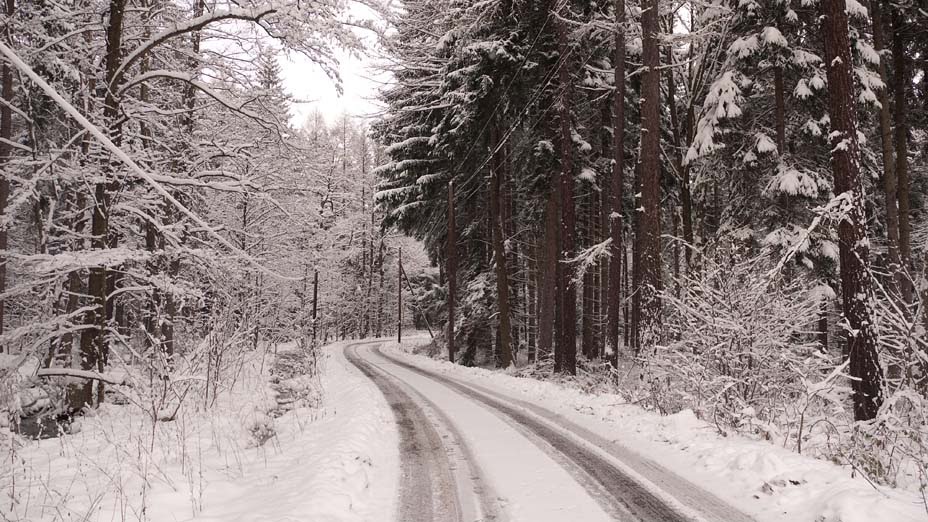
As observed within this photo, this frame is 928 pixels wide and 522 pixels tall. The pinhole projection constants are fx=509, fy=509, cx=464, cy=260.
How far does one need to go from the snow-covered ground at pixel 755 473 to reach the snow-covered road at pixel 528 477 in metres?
0.29

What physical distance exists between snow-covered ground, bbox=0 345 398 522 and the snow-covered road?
42cm

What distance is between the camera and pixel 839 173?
738cm

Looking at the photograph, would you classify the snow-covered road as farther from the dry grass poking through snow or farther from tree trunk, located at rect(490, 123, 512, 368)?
tree trunk, located at rect(490, 123, 512, 368)

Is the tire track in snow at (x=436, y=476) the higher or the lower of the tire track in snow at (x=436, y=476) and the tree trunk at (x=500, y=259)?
the lower

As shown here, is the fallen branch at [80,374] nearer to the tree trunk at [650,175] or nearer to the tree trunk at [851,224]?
the tree trunk at [650,175]

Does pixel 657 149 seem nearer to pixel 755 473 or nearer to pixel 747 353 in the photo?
pixel 747 353

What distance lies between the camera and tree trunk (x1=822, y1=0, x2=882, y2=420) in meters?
6.86

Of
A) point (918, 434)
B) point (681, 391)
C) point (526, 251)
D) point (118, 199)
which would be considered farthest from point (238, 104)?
point (526, 251)

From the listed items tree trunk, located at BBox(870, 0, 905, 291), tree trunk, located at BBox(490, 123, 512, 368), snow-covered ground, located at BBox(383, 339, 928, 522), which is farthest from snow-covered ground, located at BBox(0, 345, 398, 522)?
tree trunk, located at BBox(870, 0, 905, 291)

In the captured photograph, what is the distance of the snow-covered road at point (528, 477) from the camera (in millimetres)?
4547

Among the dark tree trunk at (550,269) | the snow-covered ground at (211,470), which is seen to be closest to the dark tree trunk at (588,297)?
the dark tree trunk at (550,269)

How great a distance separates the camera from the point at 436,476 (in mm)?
5664

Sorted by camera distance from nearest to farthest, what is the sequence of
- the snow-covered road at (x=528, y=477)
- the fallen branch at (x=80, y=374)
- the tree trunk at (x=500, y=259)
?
the snow-covered road at (x=528, y=477), the fallen branch at (x=80, y=374), the tree trunk at (x=500, y=259)

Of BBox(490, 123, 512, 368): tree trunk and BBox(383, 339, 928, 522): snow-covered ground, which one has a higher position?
BBox(490, 123, 512, 368): tree trunk
